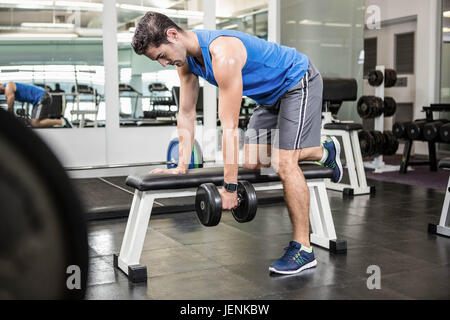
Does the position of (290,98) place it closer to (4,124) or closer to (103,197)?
(4,124)

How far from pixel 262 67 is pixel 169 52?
15.5 inches

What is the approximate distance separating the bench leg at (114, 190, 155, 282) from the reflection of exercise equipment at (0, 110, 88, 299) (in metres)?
1.66

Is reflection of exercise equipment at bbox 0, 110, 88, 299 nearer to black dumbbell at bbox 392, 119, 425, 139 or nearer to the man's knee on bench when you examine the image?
the man's knee on bench

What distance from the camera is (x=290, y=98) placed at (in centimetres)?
210

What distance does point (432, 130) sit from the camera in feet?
16.1

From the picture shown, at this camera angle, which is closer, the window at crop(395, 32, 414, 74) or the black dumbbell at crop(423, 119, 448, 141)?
the black dumbbell at crop(423, 119, 448, 141)

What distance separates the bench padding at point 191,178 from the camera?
6.59ft

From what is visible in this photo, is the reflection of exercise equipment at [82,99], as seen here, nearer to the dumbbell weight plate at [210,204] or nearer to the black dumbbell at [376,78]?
the black dumbbell at [376,78]

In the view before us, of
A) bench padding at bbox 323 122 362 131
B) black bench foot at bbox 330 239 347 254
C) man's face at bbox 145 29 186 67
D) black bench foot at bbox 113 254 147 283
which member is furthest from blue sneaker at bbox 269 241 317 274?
bench padding at bbox 323 122 362 131

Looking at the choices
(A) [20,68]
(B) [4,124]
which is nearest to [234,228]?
(B) [4,124]

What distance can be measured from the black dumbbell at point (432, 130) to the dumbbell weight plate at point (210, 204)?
12.5 feet

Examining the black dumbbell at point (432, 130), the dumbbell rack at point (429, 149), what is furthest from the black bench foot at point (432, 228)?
the dumbbell rack at point (429, 149)

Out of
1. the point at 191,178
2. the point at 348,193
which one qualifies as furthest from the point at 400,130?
the point at 191,178

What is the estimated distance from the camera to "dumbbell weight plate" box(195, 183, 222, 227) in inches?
68.7
